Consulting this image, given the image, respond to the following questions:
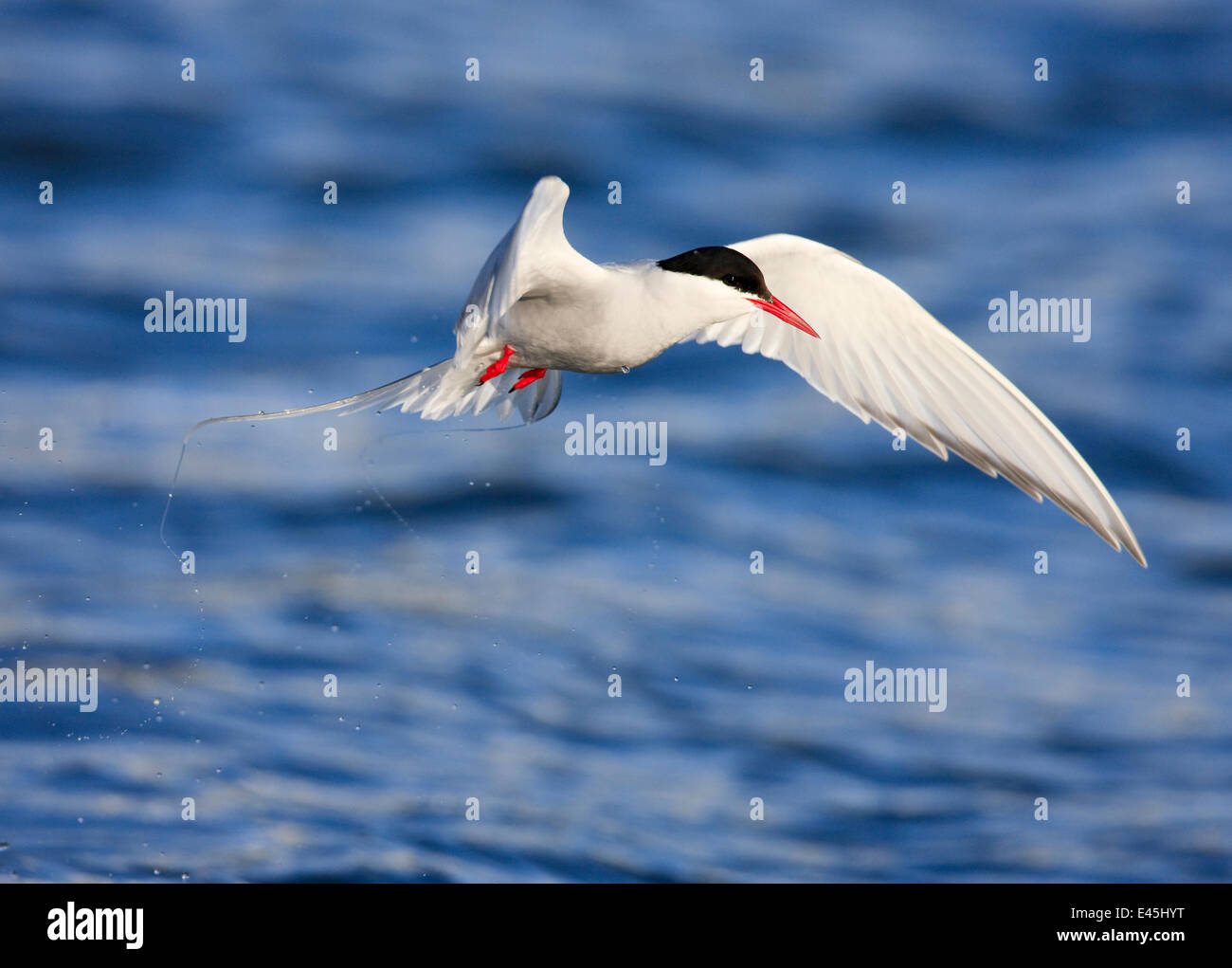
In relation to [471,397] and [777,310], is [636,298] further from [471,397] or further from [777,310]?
[471,397]

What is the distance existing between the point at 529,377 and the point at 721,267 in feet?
5.31

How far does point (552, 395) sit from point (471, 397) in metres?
0.46

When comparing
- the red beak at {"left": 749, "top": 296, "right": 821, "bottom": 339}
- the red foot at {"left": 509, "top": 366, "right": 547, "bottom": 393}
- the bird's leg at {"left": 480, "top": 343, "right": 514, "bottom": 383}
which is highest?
the red foot at {"left": 509, "top": 366, "right": 547, "bottom": 393}

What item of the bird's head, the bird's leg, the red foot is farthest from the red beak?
the red foot

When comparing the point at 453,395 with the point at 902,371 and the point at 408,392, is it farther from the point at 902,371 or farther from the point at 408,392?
the point at 902,371

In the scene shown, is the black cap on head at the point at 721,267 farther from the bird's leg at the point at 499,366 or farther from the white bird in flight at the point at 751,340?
the bird's leg at the point at 499,366

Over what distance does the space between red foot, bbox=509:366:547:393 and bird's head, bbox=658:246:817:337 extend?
4.49 ft

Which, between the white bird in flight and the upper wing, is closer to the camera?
the white bird in flight

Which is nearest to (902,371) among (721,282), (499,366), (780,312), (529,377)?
(780,312)

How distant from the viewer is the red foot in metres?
7.20

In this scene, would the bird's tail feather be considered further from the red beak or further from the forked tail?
the red beak

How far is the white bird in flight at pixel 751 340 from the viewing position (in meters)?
5.62

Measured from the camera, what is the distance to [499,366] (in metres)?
6.47
